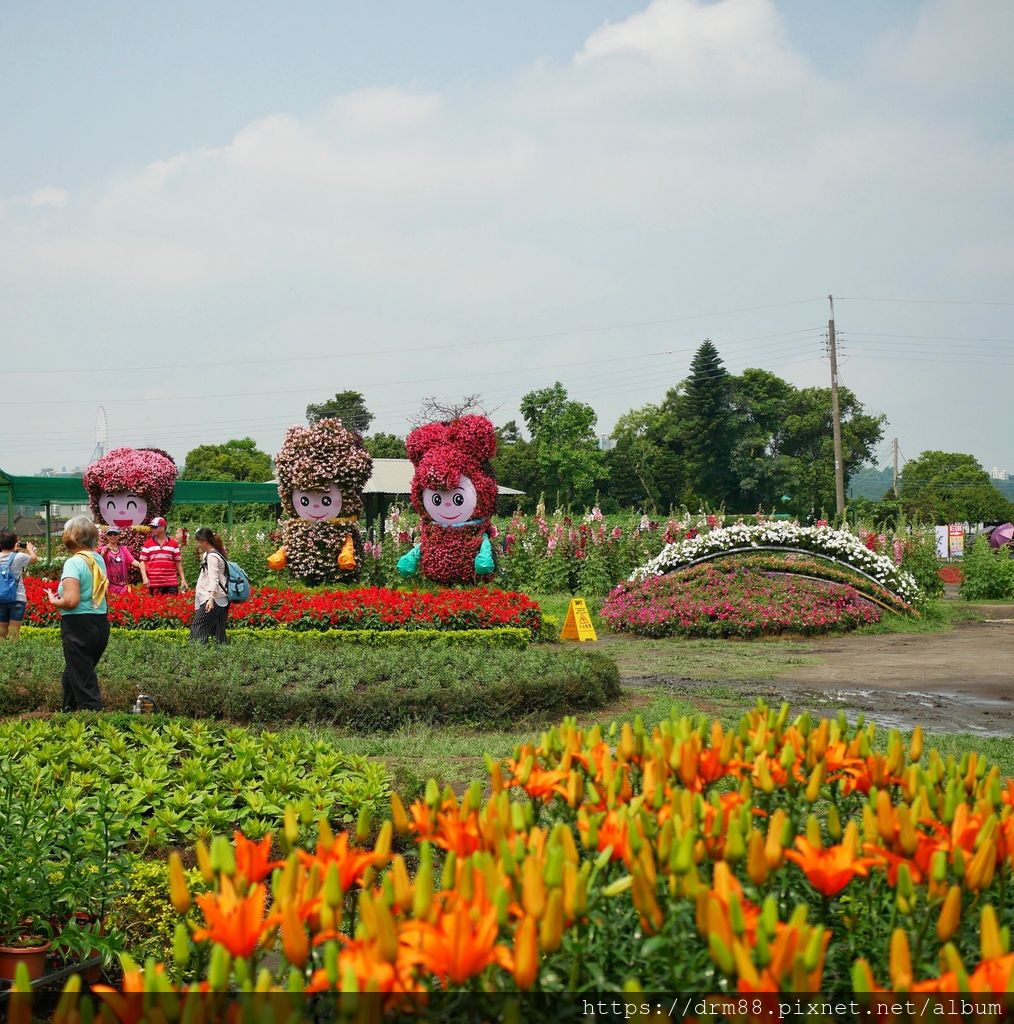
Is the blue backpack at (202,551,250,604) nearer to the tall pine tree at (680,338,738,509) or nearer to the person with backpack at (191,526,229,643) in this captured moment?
the person with backpack at (191,526,229,643)

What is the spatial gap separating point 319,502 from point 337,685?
27.6 feet

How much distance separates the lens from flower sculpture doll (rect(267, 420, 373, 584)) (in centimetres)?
1600

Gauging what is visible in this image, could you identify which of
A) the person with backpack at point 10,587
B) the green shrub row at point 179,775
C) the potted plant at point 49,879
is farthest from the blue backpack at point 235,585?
the potted plant at point 49,879

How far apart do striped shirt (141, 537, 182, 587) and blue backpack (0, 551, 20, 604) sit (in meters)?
2.92

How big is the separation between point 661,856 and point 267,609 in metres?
11.2

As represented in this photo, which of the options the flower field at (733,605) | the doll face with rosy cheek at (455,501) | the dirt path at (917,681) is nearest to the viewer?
the dirt path at (917,681)

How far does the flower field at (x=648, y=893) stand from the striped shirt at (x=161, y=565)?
12569 millimetres

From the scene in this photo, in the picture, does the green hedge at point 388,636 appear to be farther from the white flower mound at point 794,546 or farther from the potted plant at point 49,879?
the potted plant at point 49,879

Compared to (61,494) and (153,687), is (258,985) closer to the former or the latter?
(153,687)

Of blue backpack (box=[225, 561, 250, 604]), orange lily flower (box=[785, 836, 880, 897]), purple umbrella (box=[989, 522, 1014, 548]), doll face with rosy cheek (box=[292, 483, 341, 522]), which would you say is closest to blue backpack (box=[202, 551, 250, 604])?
blue backpack (box=[225, 561, 250, 604])

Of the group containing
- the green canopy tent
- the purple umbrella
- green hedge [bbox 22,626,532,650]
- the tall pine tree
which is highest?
the tall pine tree

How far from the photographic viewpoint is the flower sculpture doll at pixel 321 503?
16.0 m

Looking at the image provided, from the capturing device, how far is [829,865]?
6.66 feet

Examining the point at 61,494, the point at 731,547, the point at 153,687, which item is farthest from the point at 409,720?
the point at 61,494
